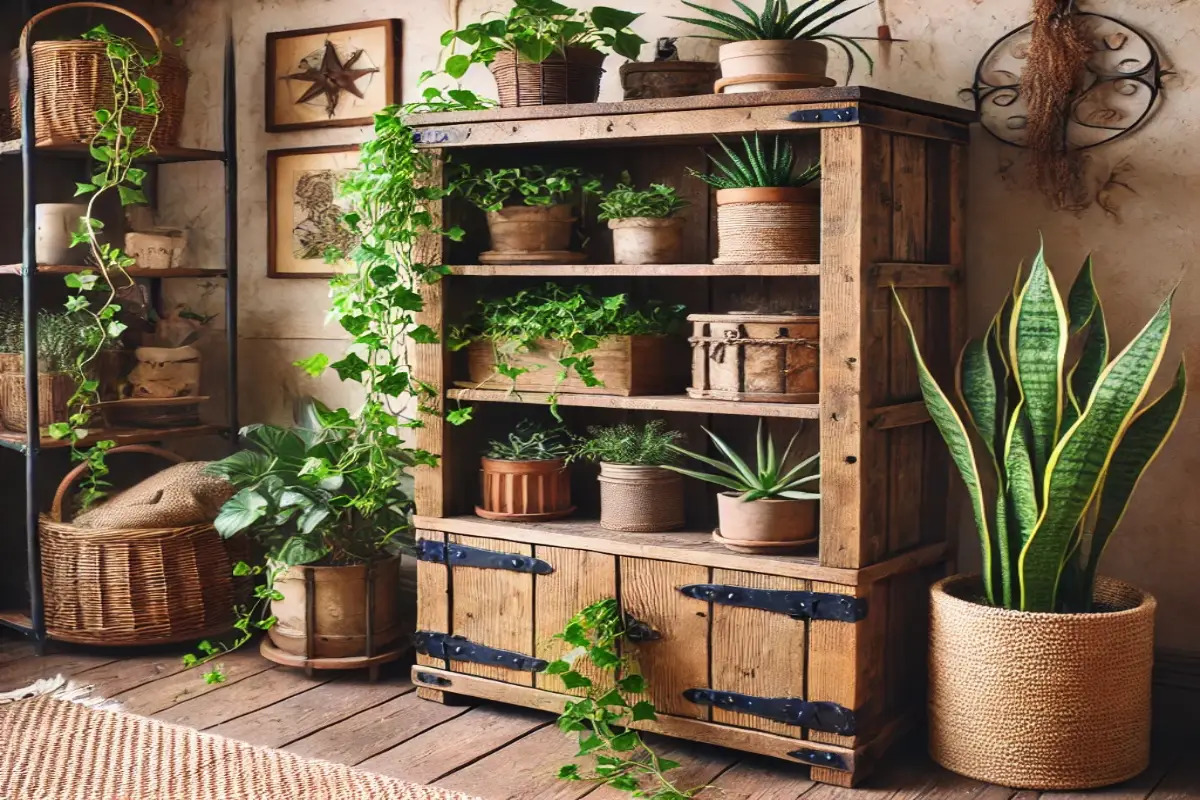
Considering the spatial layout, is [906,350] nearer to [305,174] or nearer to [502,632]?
[502,632]

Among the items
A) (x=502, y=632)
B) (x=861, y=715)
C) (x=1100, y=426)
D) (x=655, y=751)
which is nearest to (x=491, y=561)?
(x=502, y=632)

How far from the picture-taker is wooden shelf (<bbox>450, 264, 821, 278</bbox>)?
112 inches

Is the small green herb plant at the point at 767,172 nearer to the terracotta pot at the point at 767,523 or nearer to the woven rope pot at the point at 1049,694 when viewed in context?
the terracotta pot at the point at 767,523

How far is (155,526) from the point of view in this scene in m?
→ 3.68

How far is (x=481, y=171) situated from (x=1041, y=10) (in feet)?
4.54

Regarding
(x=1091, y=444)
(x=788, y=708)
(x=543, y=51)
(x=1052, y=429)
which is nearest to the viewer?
(x=1091, y=444)

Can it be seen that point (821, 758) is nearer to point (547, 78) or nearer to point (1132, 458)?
point (1132, 458)

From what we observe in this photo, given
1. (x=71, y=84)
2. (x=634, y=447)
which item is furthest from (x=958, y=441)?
(x=71, y=84)

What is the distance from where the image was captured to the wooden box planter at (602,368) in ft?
10.3

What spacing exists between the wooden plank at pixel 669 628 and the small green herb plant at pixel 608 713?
41 millimetres

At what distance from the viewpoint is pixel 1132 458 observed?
2771 mm

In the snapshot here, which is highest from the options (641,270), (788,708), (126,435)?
(641,270)

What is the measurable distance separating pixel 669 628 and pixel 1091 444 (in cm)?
100

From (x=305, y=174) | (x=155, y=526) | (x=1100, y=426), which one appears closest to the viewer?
(x=1100, y=426)
